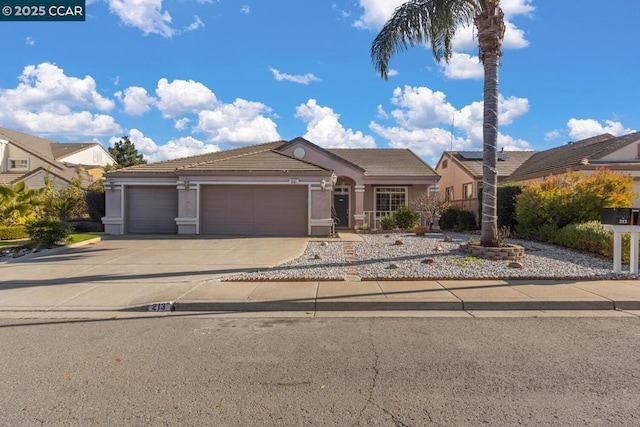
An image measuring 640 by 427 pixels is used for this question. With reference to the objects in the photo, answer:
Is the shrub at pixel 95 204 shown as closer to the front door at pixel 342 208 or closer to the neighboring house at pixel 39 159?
the neighboring house at pixel 39 159

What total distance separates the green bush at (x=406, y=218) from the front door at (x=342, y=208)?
12.3 ft

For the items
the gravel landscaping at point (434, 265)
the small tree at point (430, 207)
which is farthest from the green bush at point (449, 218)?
the gravel landscaping at point (434, 265)

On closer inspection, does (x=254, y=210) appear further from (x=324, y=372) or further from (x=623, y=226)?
(x=324, y=372)

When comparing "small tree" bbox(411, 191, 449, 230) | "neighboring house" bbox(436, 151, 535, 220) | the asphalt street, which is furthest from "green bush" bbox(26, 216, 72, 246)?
"neighboring house" bbox(436, 151, 535, 220)

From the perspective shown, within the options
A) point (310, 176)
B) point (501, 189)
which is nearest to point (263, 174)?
point (310, 176)

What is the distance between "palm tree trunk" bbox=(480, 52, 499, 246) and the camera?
11.5 m

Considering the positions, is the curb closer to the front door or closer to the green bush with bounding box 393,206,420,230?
the green bush with bounding box 393,206,420,230

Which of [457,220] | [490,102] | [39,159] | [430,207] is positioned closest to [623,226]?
[490,102]

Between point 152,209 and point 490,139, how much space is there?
46.1 ft

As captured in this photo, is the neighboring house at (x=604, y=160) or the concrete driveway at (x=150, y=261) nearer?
the concrete driveway at (x=150, y=261)

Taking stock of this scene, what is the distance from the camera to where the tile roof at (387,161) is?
2422 cm

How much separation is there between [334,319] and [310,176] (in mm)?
11421

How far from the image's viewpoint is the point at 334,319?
254 inches

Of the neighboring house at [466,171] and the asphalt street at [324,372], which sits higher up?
the neighboring house at [466,171]
